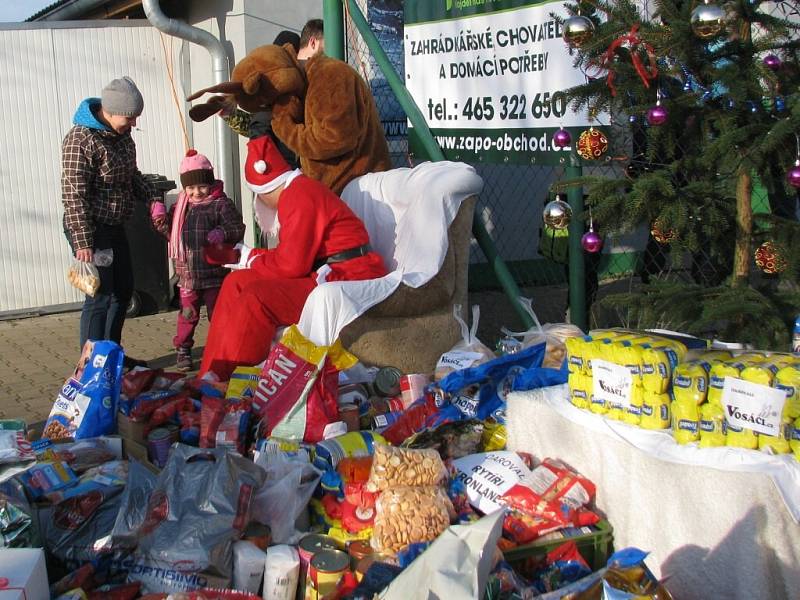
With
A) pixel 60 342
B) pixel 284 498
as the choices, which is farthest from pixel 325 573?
pixel 60 342

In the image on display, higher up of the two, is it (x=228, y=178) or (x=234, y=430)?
(x=228, y=178)

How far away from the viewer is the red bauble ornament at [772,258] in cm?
343

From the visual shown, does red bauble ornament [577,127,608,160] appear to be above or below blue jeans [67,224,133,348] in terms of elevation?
above

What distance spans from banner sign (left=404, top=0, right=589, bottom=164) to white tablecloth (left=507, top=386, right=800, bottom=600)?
76.0 inches

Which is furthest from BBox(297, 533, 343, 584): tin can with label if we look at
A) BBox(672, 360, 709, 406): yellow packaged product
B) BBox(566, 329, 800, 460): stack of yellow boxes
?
BBox(672, 360, 709, 406): yellow packaged product

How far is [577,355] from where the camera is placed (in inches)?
120

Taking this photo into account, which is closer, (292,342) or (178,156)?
(292,342)

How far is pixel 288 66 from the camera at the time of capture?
548cm

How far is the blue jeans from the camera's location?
5.19 meters

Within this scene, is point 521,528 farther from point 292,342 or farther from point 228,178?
point 228,178

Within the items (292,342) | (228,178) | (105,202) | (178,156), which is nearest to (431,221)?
(292,342)

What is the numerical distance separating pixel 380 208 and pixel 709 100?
214 cm

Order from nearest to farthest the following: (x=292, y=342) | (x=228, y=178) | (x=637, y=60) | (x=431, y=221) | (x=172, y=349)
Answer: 1. (x=637, y=60)
2. (x=292, y=342)
3. (x=431, y=221)
4. (x=172, y=349)
5. (x=228, y=178)

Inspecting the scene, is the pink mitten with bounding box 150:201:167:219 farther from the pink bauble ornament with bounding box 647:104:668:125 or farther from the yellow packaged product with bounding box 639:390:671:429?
the yellow packaged product with bounding box 639:390:671:429
